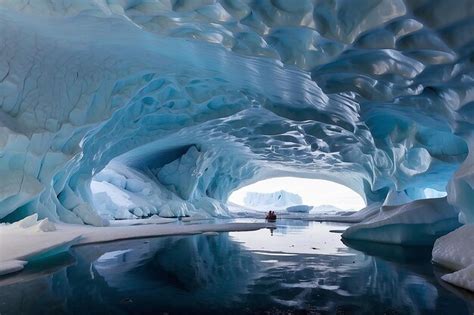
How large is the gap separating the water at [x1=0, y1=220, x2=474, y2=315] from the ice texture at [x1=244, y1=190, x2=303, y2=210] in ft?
202

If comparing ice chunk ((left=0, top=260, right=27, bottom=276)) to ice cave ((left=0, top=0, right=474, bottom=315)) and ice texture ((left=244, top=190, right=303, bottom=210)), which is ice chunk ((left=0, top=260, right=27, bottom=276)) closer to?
ice cave ((left=0, top=0, right=474, bottom=315))

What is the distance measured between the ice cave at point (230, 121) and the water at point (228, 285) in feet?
0.12

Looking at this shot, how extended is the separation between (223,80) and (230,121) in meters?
4.76

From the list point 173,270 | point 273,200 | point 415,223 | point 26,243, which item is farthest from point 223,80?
point 273,200

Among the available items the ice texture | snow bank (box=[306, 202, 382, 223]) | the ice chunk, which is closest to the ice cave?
the ice chunk

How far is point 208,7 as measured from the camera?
295 inches

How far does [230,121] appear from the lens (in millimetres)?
17297

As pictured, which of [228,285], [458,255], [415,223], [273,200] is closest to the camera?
[228,285]

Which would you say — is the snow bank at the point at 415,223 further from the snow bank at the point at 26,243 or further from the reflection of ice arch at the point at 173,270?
the snow bank at the point at 26,243

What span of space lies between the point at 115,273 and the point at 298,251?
3.86 meters

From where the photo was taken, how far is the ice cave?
4395mm

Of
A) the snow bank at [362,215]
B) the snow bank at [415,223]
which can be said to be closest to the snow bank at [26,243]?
the snow bank at [415,223]

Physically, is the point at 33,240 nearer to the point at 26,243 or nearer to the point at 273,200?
the point at 26,243

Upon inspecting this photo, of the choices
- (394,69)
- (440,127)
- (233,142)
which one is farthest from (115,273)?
(233,142)
